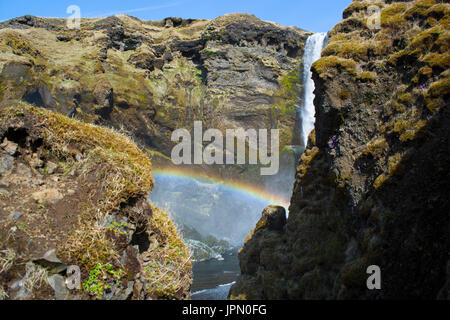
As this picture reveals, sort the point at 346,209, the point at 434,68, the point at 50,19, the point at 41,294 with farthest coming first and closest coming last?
1. the point at 50,19
2. the point at 346,209
3. the point at 434,68
4. the point at 41,294

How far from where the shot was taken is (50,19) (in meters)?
85.3

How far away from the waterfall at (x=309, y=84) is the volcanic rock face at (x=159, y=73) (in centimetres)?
357

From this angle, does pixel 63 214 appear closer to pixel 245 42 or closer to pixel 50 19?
pixel 245 42

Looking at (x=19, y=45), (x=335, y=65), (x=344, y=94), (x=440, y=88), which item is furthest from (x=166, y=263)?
(x=19, y=45)

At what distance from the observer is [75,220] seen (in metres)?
4.73

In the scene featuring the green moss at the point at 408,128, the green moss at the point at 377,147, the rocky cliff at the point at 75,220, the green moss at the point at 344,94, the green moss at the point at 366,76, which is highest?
the green moss at the point at 366,76

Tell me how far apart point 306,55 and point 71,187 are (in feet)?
214

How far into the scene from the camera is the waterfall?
183ft

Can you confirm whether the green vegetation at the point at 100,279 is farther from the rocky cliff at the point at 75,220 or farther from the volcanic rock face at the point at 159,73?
the volcanic rock face at the point at 159,73

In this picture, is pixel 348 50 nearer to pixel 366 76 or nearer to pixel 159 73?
pixel 366 76

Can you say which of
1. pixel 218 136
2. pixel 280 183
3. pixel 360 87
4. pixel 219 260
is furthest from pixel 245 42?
pixel 360 87

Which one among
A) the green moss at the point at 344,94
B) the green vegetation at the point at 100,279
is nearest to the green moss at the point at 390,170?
the green moss at the point at 344,94

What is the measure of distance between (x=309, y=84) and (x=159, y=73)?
38.7m

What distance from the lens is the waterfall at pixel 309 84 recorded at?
55750 millimetres
